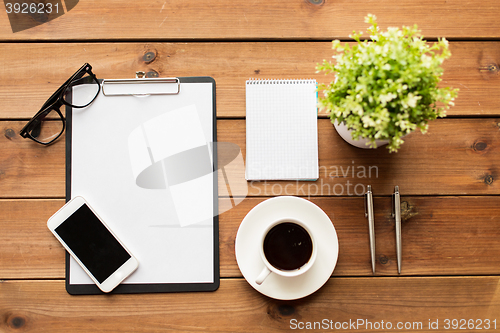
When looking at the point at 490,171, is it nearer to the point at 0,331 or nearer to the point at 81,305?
the point at 81,305

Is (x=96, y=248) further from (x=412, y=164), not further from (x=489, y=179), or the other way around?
(x=489, y=179)

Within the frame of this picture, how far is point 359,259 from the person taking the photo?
746 mm

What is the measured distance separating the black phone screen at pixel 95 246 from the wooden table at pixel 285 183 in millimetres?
60

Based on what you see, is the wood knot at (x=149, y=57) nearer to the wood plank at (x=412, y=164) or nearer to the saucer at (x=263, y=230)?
the wood plank at (x=412, y=164)

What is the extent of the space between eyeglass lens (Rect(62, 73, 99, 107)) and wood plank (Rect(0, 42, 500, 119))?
0.10 ft

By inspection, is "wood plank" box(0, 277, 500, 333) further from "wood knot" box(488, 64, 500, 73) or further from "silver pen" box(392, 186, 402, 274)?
"wood knot" box(488, 64, 500, 73)

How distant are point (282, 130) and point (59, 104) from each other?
1.72 ft

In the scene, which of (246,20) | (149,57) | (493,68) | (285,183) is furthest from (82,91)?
(493,68)

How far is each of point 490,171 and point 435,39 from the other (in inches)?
13.5

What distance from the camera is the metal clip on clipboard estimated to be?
0.76m

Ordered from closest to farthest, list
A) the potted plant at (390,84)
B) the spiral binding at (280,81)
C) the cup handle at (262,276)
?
the potted plant at (390,84) → the cup handle at (262,276) → the spiral binding at (280,81)

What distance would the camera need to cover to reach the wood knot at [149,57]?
0.78 metres

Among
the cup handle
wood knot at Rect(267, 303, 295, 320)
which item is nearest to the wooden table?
wood knot at Rect(267, 303, 295, 320)

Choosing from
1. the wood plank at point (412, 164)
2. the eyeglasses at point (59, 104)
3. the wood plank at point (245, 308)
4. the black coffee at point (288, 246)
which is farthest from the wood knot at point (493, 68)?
the eyeglasses at point (59, 104)
